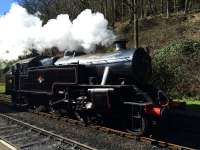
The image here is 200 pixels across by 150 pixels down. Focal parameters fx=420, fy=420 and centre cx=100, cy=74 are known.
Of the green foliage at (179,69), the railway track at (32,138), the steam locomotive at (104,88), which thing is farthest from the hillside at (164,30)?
the railway track at (32,138)

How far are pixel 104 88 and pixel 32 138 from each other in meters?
2.75

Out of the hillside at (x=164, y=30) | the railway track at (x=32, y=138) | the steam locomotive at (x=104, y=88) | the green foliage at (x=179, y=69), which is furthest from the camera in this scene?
the hillside at (x=164, y=30)

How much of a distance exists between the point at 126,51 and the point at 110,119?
245 cm

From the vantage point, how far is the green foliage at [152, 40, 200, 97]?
68.6 feet

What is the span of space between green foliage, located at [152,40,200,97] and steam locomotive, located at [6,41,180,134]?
666 cm

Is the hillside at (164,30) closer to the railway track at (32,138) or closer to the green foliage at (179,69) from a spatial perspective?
the green foliage at (179,69)

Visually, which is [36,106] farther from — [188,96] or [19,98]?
[188,96]

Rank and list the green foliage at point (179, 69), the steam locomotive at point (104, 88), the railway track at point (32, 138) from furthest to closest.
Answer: the green foliage at point (179, 69) → the steam locomotive at point (104, 88) → the railway track at point (32, 138)

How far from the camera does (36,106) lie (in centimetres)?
1991

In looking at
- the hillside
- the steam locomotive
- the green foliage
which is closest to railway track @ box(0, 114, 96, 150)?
the steam locomotive

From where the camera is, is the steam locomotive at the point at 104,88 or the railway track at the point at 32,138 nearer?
the railway track at the point at 32,138

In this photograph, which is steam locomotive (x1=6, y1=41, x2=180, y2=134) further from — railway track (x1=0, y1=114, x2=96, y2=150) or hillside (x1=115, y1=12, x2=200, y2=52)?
hillside (x1=115, y1=12, x2=200, y2=52)

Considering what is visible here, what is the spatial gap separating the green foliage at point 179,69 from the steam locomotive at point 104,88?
6.66 m

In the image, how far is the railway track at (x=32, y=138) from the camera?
11320mm
